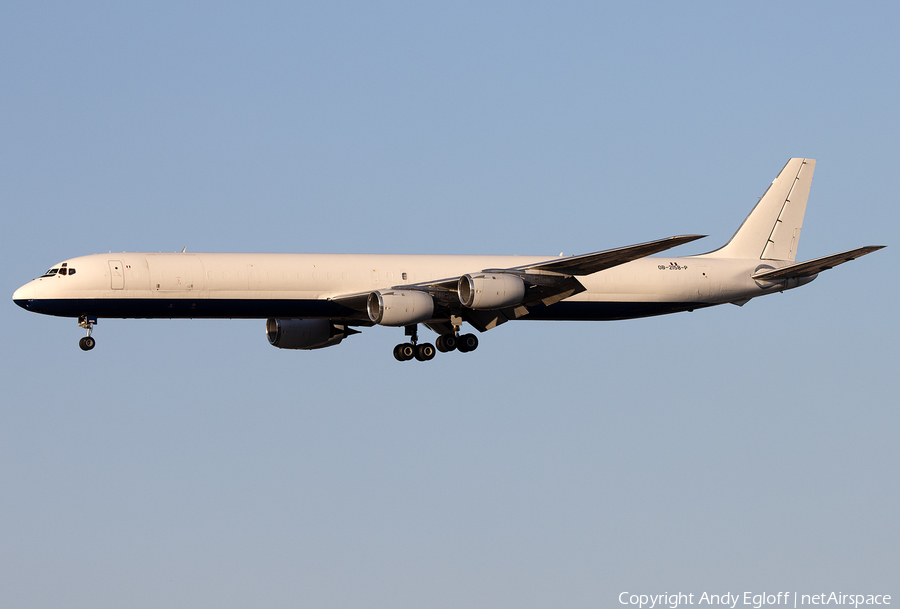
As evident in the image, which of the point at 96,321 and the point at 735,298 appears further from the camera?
the point at 735,298

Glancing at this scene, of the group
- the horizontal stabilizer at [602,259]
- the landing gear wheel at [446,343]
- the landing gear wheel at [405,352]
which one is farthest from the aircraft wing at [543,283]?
the landing gear wheel at [405,352]

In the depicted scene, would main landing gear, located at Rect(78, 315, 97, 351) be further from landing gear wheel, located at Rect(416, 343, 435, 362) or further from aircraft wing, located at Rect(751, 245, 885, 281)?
aircraft wing, located at Rect(751, 245, 885, 281)

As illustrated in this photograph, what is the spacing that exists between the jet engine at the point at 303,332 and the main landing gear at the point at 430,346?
356cm

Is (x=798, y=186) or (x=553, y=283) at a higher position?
(x=798, y=186)

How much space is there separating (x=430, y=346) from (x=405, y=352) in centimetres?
113

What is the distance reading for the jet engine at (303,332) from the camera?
194 ft

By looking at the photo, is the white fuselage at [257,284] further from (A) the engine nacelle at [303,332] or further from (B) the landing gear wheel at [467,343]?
(A) the engine nacelle at [303,332]

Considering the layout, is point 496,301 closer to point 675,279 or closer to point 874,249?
point 675,279

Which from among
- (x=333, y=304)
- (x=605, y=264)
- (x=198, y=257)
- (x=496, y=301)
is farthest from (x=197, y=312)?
(x=605, y=264)

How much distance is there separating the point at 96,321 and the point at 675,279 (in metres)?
25.7

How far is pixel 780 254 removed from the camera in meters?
62.4

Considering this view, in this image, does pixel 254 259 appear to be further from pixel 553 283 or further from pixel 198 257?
pixel 553 283

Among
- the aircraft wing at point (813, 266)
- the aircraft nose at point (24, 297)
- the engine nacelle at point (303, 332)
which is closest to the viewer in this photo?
the aircraft nose at point (24, 297)

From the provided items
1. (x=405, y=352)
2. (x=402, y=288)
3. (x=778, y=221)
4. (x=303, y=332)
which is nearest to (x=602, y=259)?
(x=402, y=288)
